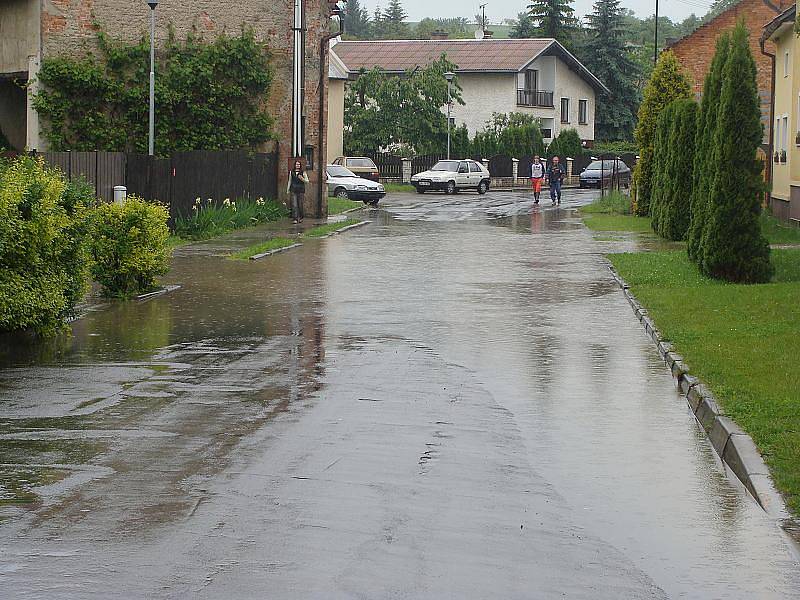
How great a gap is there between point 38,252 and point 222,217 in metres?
17.4

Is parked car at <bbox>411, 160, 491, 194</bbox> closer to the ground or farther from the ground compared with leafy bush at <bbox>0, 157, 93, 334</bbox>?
farther from the ground

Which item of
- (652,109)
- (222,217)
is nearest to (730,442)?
(222,217)

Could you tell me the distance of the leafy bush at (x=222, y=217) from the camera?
2839 centimetres

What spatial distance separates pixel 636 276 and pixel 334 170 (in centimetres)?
3032

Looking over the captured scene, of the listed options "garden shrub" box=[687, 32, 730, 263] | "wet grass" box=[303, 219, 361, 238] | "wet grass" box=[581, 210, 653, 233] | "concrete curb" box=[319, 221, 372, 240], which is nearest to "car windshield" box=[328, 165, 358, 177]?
"wet grass" box=[581, 210, 653, 233]

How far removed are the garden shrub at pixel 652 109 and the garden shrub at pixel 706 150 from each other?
1535 cm

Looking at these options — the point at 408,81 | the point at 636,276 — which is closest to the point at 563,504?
the point at 636,276

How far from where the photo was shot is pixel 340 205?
4388 cm

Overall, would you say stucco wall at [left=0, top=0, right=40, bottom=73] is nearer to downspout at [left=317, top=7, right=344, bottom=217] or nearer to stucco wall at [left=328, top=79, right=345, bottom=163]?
downspout at [left=317, top=7, right=344, bottom=217]

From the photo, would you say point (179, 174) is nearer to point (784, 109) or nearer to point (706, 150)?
point (706, 150)

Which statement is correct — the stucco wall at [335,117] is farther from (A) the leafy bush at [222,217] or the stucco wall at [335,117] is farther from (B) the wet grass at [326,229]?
(B) the wet grass at [326,229]

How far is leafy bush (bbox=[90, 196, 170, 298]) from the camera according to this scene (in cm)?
1705

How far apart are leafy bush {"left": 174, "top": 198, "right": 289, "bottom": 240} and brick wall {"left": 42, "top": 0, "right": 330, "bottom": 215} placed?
2273mm

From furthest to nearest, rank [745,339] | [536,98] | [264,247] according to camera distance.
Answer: [536,98]
[264,247]
[745,339]
